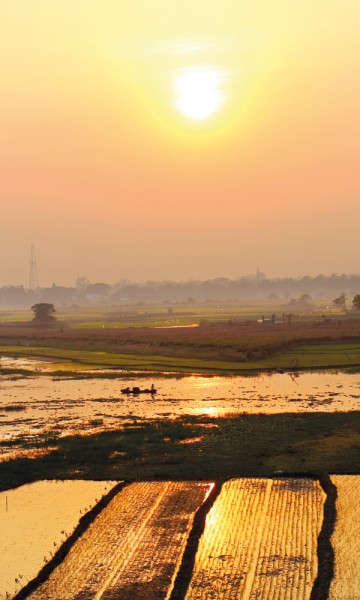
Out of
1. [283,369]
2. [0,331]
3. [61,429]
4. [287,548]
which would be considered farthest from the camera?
[0,331]

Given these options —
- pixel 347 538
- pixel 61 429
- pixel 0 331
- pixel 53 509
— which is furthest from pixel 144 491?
pixel 0 331

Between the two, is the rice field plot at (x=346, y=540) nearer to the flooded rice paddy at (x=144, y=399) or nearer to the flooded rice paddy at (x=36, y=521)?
the flooded rice paddy at (x=36, y=521)

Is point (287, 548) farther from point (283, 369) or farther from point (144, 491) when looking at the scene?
point (283, 369)

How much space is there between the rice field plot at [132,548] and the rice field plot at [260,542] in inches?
26.5

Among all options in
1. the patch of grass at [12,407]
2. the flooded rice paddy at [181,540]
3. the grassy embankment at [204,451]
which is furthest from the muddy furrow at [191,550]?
the patch of grass at [12,407]

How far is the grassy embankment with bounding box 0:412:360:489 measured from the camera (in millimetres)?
24766

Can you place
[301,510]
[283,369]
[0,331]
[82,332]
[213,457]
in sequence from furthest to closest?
[0,331]
[82,332]
[283,369]
[213,457]
[301,510]

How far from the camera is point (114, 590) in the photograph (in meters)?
15.3

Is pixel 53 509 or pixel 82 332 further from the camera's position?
pixel 82 332

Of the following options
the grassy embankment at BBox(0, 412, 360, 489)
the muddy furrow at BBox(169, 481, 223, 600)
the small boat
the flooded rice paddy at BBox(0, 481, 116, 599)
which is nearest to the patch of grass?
the small boat

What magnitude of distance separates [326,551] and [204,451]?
1092 centimetres

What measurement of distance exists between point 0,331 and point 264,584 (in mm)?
90827

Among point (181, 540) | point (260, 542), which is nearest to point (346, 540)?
point (260, 542)

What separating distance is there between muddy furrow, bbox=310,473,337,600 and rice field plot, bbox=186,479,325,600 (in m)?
0.14
